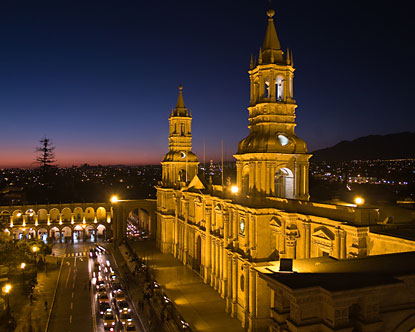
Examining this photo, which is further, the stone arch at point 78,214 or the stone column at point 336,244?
the stone arch at point 78,214

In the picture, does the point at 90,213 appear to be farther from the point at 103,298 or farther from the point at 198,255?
the point at 103,298

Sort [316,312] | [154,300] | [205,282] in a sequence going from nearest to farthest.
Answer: [316,312] < [154,300] < [205,282]

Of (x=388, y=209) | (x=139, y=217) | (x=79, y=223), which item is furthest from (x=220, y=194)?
(x=139, y=217)

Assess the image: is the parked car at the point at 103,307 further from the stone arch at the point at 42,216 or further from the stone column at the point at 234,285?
the stone arch at the point at 42,216

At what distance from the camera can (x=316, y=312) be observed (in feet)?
36.8

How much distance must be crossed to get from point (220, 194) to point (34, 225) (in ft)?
129

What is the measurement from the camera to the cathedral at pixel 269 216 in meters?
20.3

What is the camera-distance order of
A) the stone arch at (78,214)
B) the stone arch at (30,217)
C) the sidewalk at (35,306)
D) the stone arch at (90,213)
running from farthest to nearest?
the stone arch at (90,213) → the stone arch at (78,214) → the stone arch at (30,217) → the sidewalk at (35,306)

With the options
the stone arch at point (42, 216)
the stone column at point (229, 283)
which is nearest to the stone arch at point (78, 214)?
the stone arch at point (42, 216)

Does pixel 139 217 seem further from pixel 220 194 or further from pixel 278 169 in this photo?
pixel 278 169

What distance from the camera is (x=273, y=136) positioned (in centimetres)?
2736

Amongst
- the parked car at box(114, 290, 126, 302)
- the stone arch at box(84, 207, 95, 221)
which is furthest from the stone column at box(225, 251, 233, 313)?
the stone arch at box(84, 207, 95, 221)

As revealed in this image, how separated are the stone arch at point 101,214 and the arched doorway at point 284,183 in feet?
139

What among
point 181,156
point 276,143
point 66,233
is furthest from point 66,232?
point 276,143
